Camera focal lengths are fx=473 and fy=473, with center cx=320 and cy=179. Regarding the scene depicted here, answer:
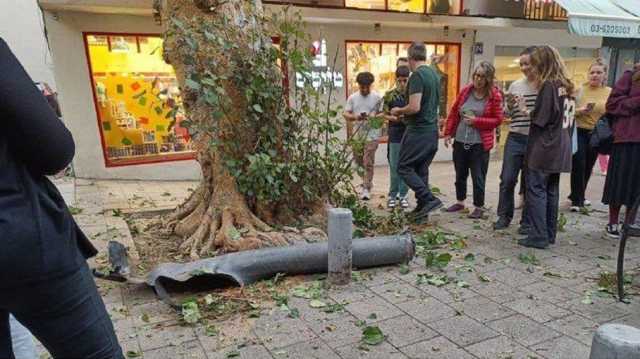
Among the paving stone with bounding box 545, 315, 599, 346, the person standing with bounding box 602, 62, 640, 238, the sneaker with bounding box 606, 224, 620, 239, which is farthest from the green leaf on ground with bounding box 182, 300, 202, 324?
the sneaker with bounding box 606, 224, 620, 239

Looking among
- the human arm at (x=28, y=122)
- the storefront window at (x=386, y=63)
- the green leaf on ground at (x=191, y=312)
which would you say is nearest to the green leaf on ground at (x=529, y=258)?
the green leaf on ground at (x=191, y=312)

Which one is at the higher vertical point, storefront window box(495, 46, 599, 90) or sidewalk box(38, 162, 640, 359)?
storefront window box(495, 46, 599, 90)

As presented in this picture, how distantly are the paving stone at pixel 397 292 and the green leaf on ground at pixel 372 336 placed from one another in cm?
49

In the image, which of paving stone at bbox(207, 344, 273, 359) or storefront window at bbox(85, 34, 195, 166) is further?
storefront window at bbox(85, 34, 195, 166)

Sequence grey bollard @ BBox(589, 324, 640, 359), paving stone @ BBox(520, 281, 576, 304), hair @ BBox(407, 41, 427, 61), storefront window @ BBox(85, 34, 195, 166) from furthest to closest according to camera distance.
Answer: storefront window @ BBox(85, 34, 195, 166)
hair @ BBox(407, 41, 427, 61)
paving stone @ BBox(520, 281, 576, 304)
grey bollard @ BBox(589, 324, 640, 359)

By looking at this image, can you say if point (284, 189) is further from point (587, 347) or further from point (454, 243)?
point (587, 347)

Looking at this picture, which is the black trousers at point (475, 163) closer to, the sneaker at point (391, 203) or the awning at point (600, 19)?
the sneaker at point (391, 203)

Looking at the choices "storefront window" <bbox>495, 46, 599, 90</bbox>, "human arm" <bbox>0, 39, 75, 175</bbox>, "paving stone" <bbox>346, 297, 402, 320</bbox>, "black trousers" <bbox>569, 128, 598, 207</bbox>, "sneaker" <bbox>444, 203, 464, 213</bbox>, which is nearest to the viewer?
"human arm" <bbox>0, 39, 75, 175</bbox>

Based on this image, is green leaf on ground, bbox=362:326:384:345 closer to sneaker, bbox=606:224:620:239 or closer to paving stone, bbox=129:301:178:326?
paving stone, bbox=129:301:178:326

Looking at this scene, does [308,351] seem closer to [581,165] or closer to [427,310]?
[427,310]

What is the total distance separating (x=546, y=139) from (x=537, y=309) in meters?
1.76

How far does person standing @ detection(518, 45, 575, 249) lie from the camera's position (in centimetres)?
430

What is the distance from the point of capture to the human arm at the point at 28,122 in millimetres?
1321

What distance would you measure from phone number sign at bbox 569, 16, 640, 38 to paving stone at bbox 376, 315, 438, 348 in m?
6.81
